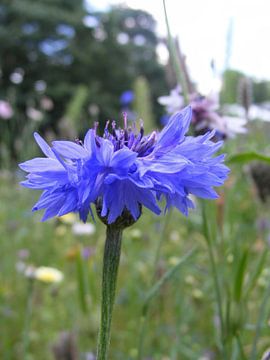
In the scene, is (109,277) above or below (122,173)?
below

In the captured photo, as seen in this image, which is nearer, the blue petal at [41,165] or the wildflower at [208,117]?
the blue petal at [41,165]

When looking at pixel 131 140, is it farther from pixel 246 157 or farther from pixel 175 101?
pixel 175 101

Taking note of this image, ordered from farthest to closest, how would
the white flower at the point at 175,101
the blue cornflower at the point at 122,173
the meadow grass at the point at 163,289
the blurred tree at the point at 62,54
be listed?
the blurred tree at the point at 62,54, the white flower at the point at 175,101, the meadow grass at the point at 163,289, the blue cornflower at the point at 122,173

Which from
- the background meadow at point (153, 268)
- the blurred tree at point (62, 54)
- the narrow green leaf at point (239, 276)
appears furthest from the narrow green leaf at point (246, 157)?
the blurred tree at point (62, 54)

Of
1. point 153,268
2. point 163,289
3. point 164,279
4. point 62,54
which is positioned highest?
point 62,54

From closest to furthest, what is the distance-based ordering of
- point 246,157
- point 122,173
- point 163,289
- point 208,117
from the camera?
point 122,173 → point 246,157 → point 208,117 → point 163,289

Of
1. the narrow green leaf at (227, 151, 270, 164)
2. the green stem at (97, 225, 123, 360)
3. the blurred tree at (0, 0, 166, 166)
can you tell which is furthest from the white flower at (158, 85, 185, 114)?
the blurred tree at (0, 0, 166, 166)

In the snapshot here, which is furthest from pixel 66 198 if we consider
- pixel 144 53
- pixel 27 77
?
pixel 144 53

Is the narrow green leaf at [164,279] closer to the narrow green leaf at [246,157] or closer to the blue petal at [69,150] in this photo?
the narrow green leaf at [246,157]

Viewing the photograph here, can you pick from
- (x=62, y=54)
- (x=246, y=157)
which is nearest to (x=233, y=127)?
(x=246, y=157)
